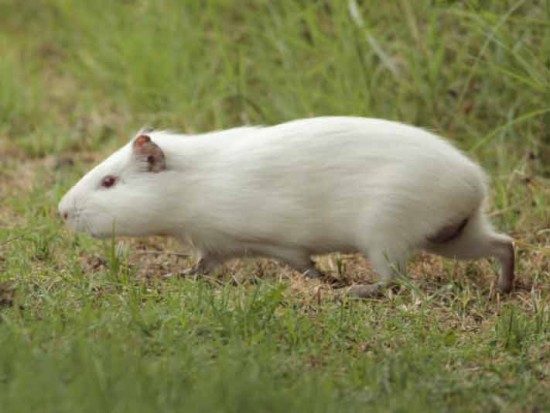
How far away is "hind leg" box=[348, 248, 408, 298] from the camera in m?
5.27

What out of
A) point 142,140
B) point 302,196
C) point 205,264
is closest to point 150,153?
point 142,140


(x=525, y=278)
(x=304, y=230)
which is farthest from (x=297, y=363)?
(x=525, y=278)

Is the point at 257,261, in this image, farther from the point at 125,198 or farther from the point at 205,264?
the point at 125,198

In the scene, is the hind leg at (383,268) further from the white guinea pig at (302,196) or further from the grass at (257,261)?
the grass at (257,261)

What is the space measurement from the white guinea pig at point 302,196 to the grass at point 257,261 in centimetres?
19

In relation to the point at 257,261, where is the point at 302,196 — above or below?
above

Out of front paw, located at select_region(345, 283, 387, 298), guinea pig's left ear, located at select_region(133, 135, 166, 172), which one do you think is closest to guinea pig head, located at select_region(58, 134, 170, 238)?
guinea pig's left ear, located at select_region(133, 135, 166, 172)

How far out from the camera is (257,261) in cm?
603

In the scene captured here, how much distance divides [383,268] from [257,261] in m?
0.90

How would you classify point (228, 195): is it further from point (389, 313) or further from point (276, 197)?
point (389, 313)

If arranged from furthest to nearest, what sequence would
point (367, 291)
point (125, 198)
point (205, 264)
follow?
1. point (205, 264)
2. point (125, 198)
3. point (367, 291)

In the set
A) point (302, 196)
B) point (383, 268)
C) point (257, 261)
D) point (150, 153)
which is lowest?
point (257, 261)

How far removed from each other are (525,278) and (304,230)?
105cm

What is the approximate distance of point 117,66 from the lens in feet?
29.5
